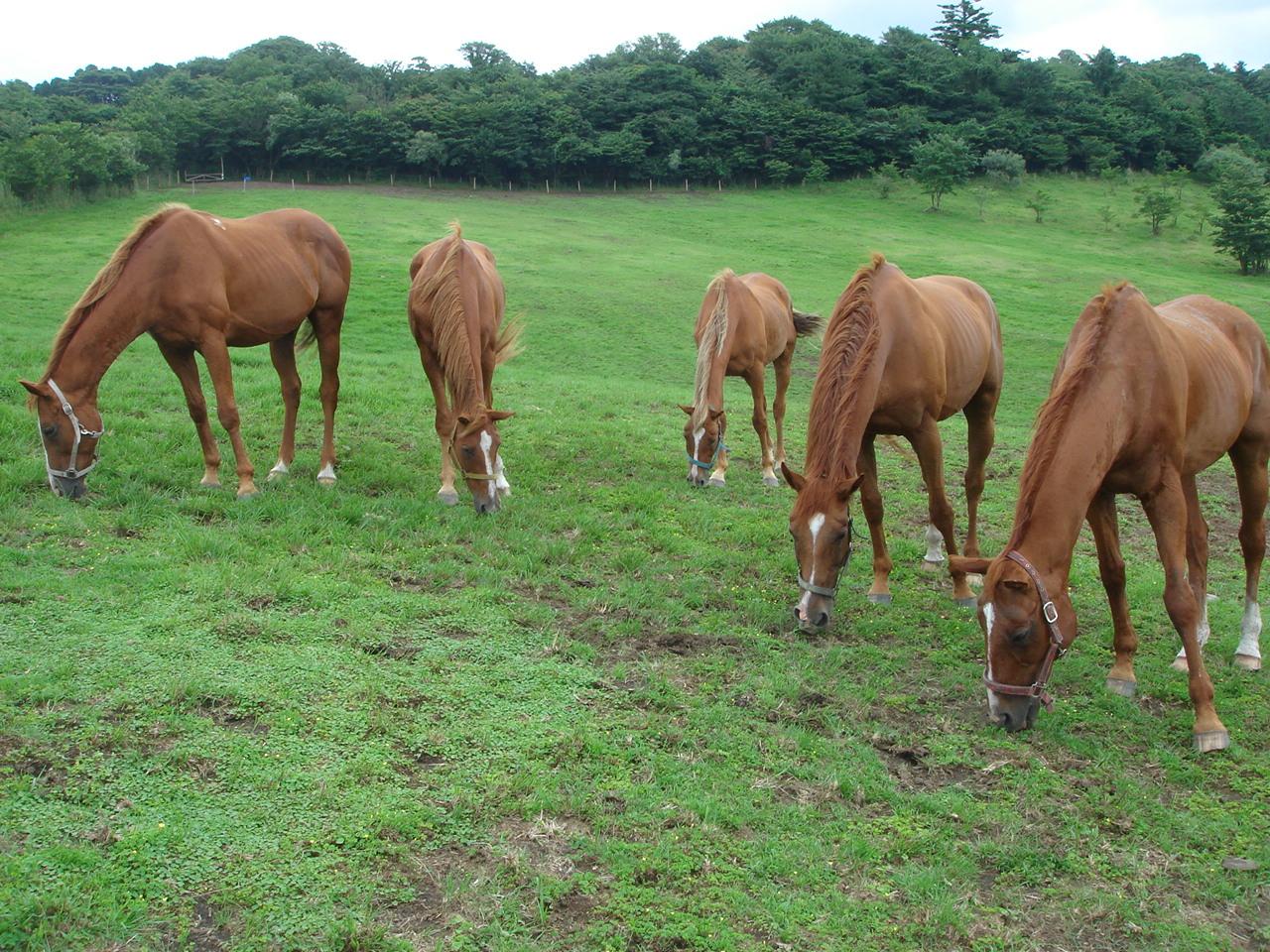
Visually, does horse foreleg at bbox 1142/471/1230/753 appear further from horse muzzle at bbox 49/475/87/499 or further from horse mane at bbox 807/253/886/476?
horse muzzle at bbox 49/475/87/499

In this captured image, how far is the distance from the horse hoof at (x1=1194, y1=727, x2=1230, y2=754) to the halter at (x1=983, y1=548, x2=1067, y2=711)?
2.72ft

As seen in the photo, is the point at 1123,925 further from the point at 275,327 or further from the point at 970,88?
the point at 970,88

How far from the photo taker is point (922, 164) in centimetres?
4588

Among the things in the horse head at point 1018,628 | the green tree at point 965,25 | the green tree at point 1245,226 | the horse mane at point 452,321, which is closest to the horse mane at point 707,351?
the horse mane at point 452,321

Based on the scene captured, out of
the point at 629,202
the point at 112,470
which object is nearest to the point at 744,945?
the point at 112,470

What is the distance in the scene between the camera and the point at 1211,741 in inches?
194

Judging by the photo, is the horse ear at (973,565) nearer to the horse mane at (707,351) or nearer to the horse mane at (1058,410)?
the horse mane at (1058,410)

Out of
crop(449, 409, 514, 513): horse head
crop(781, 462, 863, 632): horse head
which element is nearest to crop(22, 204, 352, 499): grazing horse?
crop(449, 409, 514, 513): horse head

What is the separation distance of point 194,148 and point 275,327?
45550 millimetres

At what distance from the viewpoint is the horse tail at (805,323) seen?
12.1 metres

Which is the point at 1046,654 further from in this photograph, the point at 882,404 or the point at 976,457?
the point at 976,457

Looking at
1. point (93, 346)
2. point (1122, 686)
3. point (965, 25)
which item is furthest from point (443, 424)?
point (965, 25)

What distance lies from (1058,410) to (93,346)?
22.2 ft

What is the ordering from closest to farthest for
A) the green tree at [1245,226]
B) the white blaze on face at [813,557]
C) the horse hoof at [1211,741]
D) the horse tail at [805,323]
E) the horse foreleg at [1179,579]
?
the horse hoof at [1211,741], the horse foreleg at [1179,579], the white blaze on face at [813,557], the horse tail at [805,323], the green tree at [1245,226]
